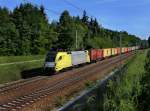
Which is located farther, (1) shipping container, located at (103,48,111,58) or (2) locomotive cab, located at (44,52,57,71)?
(1) shipping container, located at (103,48,111,58)

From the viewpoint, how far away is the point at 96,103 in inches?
774

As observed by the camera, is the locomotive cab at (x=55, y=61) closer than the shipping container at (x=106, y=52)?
Yes

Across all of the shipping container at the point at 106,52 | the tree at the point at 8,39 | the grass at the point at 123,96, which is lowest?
the shipping container at the point at 106,52

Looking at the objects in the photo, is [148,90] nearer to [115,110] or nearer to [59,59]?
[115,110]

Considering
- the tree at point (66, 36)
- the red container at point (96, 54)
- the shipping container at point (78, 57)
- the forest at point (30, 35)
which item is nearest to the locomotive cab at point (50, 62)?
the shipping container at point (78, 57)

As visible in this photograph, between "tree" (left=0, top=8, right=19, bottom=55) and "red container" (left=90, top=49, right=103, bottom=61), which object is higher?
"tree" (left=0, top=8, right=19, bottom=55)

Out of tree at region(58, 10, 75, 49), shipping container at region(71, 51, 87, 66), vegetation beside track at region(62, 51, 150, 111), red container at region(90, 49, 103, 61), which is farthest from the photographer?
tree at region(58, 10, 75, 49)

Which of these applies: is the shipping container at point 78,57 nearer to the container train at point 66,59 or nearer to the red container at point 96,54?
the container train at point 66,59

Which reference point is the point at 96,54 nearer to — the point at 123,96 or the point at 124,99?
the point at 123,96

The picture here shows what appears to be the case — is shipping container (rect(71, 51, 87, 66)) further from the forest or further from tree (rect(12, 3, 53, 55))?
tree (rect(12, 3, 53, 55))

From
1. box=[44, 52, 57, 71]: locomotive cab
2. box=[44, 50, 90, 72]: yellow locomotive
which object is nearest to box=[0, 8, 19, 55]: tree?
box=[44, 50, 90, 72]: yellow locomotive

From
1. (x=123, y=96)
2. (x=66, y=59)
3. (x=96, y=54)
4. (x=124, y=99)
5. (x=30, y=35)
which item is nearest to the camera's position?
(x=124, y=99)

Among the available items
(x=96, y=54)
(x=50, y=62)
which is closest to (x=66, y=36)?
(x=96, y=54)

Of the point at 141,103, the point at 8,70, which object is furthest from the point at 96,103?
the point at 8,70
